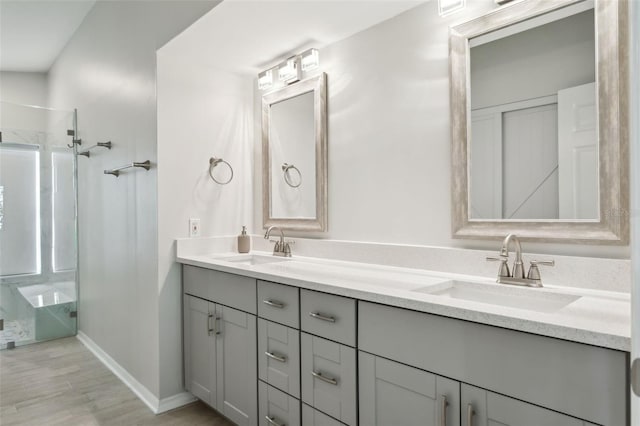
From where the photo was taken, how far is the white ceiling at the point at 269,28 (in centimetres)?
190

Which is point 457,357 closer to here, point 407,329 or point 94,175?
point 407,329

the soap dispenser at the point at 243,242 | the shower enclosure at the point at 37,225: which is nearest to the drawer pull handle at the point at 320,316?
the soap dispenser at the point at 243,242

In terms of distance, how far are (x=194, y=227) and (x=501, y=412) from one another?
1988mm

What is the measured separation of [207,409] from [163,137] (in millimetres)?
1608

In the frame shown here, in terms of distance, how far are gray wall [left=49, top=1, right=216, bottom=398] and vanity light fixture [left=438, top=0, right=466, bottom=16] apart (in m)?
1.05

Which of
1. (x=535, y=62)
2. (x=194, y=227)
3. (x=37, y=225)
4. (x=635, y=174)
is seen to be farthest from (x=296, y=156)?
(x=37, y=225)

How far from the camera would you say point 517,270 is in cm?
148

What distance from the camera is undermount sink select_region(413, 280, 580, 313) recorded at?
4.42 feet

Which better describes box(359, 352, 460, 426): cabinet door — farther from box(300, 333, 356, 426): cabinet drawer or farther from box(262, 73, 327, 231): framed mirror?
box(262, 73, 327, 231): framed mirror

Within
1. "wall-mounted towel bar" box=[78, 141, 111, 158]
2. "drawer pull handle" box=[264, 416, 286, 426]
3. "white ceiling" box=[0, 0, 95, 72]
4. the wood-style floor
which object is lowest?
the wood-style floor

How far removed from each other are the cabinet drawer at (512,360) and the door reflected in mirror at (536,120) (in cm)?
63

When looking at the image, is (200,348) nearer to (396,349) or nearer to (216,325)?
(216,325)

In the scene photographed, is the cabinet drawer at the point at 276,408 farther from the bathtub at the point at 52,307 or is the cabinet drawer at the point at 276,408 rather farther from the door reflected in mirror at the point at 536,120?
the bathtub at the point at 52,307

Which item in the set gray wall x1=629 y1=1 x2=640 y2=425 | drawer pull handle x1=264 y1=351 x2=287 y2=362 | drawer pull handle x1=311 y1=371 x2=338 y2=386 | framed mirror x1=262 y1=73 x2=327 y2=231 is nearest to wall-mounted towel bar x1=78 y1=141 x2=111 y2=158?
framed mirror x1=262 y1=73 x2=327 y2=231
